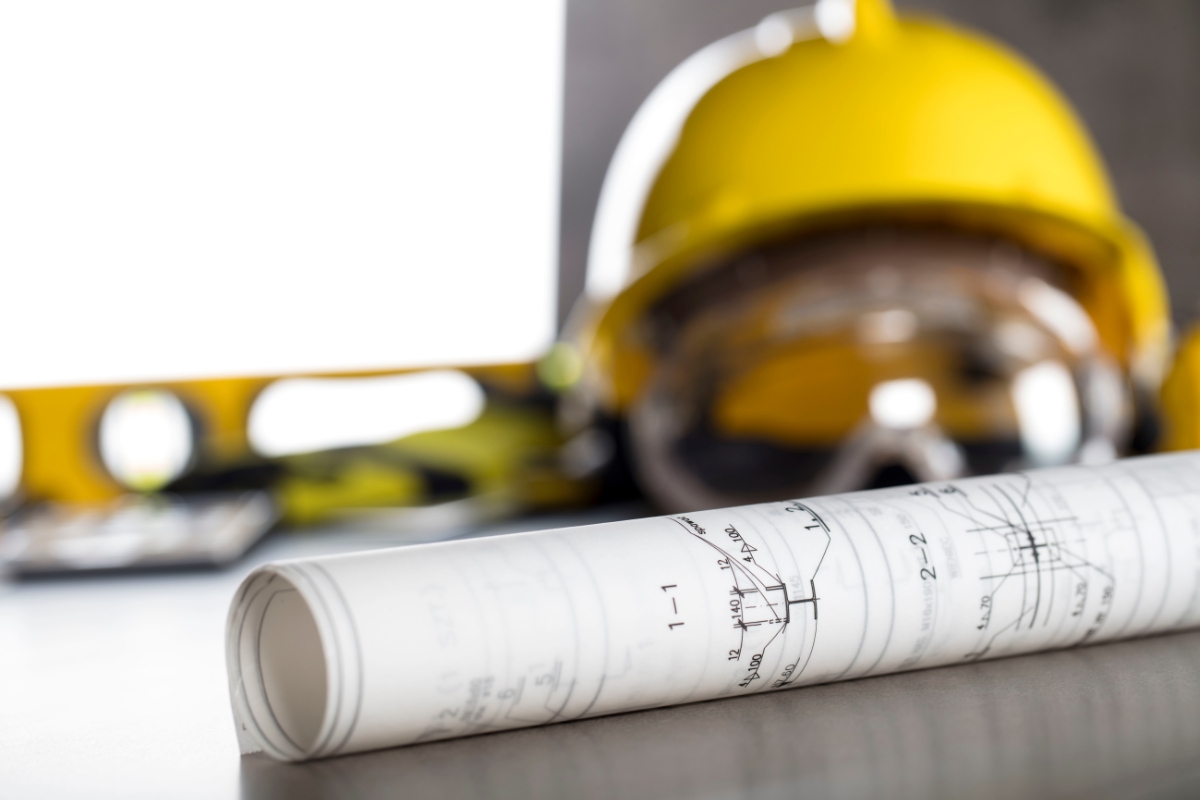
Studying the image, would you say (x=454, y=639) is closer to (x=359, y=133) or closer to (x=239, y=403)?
(x=239, y=403)

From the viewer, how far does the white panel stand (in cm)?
152

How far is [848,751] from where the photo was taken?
379mm

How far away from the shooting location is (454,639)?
0.38 meters

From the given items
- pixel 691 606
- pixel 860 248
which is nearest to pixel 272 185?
pixel 860 248

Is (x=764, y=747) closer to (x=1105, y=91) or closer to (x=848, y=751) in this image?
(x=848, y=751)

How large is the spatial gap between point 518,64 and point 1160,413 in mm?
1087

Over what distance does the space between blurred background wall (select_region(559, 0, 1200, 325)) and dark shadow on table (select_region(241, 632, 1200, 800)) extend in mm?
1360

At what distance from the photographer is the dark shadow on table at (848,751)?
0.35m

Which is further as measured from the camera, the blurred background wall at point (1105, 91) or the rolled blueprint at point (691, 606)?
the blurred background wall at point (1105, 91)

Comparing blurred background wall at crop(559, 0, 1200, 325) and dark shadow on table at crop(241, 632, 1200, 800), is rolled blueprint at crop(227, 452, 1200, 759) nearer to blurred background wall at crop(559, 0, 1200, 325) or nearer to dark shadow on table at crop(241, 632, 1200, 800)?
dark shadow on table at crop(241, 632, 1200, 800)

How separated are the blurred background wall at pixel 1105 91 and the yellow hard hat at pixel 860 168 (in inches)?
23.6

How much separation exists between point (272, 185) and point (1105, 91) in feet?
4.69

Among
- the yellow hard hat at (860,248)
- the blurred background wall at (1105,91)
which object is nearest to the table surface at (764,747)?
the yellow hard hat at (860,248)

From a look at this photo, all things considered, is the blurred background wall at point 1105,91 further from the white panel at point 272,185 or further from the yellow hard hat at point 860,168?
the yellow hard hat at point 860,168
